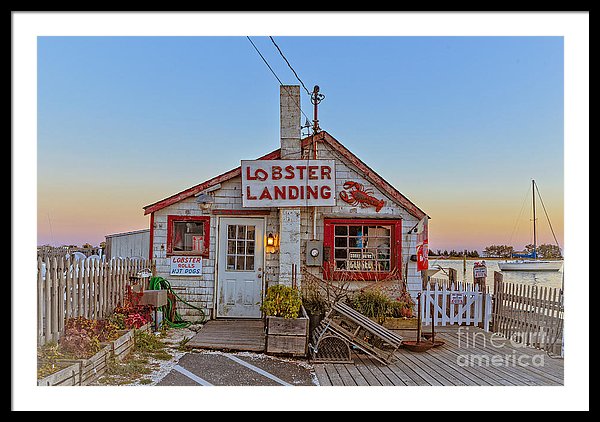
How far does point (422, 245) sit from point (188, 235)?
4557mm

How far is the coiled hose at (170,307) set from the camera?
10040 millimetres

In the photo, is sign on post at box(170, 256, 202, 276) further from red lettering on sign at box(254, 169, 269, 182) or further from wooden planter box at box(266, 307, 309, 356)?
wooden planter box at box(266, 307, 309, 356)

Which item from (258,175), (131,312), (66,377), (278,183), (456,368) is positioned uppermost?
(258,175)

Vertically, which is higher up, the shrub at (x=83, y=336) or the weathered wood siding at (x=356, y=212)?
the weathered wood siding at (x=356, y=212)

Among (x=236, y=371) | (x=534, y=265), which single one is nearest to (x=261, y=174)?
(x=236, y=371)

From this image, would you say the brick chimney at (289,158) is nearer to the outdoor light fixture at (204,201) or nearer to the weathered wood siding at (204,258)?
the weathered wood siding at (204,258)

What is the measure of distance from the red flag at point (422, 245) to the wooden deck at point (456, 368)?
1.72 metres

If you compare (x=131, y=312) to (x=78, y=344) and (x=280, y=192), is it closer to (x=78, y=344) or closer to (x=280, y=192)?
(x=78, y=344)

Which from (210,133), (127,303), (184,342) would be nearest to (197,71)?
(210,133)

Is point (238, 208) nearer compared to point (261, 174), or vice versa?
point (261, 174)

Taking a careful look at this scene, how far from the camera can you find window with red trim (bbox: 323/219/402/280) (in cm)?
1053

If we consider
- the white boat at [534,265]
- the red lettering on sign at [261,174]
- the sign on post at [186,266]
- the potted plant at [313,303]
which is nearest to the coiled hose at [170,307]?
the sign on post at [186,266]

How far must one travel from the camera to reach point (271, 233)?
1059cm

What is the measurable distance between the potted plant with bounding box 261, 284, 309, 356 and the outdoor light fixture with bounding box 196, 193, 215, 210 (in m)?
3.31
